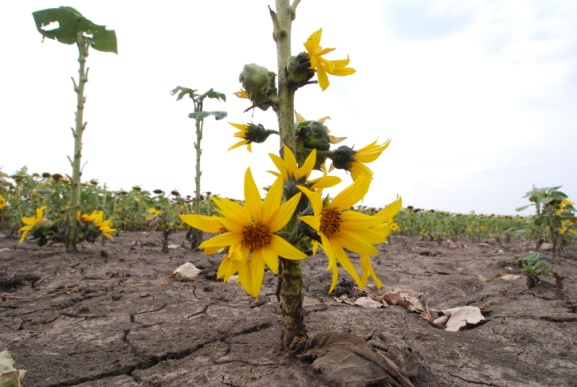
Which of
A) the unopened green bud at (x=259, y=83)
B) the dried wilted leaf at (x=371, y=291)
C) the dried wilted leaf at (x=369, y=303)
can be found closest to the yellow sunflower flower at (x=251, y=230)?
the unopened green bud at (x=259, y=83)

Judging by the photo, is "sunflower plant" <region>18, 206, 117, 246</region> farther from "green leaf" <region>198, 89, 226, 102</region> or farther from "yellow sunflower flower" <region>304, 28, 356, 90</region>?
"yellow sunflower flower" <region>304, 28, 356, 90</region>

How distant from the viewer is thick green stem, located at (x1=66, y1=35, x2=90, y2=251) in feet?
13.2

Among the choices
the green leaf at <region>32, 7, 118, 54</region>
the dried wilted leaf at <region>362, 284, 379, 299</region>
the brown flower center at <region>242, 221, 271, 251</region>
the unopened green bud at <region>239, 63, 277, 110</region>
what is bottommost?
the dried wilted leaf at <region>362, 284, 379, 299</region>

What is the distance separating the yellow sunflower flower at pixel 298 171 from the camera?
1261 millimetres

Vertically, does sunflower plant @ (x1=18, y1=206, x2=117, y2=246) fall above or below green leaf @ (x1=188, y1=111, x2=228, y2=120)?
below

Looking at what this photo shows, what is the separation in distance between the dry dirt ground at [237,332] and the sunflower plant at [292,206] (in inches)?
11.9

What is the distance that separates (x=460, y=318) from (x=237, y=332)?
136 cm

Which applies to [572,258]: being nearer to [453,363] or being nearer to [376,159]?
[453,363]

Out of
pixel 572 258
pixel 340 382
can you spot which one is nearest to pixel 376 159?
pixel 340 382

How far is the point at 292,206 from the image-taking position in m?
1.19

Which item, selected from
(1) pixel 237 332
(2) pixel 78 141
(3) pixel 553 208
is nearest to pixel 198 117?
(2) pixel 78 141

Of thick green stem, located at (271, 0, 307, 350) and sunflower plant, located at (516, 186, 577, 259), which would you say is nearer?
thick green stem, located at (271, 0, 307, 350)

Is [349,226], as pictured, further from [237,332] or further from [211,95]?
[211,95]

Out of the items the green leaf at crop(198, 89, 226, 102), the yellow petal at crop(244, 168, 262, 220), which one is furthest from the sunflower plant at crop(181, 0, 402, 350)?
the green leaf at crop(198, 89, 226, 102)
